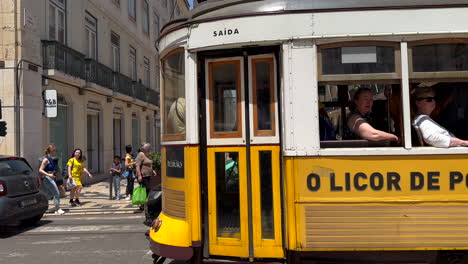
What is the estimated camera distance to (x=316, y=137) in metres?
4.04

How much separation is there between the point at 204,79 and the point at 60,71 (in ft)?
41.1

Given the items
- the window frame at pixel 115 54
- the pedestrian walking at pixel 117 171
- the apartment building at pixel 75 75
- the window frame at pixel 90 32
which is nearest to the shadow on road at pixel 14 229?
the pedestrian walking at pixel 117 171

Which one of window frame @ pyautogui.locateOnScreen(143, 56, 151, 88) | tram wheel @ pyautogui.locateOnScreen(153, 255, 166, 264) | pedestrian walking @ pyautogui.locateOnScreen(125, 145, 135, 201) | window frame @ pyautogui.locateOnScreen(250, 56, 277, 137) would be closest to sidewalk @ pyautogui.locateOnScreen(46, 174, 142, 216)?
pedestrian walking @ pyautogui.locateOnScreen(125, 145, 135, 201)

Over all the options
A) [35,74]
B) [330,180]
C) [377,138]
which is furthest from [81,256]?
[35,74]

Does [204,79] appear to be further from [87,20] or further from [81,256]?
[87,20]

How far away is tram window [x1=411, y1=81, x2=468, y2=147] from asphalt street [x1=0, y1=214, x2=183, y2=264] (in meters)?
3.69

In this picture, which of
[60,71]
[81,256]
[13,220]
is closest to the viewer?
[81,256]

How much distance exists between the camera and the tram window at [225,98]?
427 centimetres

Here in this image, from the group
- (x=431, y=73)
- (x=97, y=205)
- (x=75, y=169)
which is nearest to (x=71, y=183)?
(x=75, y=169)

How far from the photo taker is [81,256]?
6.51 metres

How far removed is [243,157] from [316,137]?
709 millimetres

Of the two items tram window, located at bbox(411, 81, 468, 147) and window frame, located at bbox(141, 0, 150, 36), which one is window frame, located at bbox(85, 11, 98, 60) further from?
tram window, located at bbox(411, 81, 468, 147)

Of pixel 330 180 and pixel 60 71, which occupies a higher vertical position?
pixel 60 71

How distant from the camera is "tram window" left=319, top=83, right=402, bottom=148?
4098 millimetres
